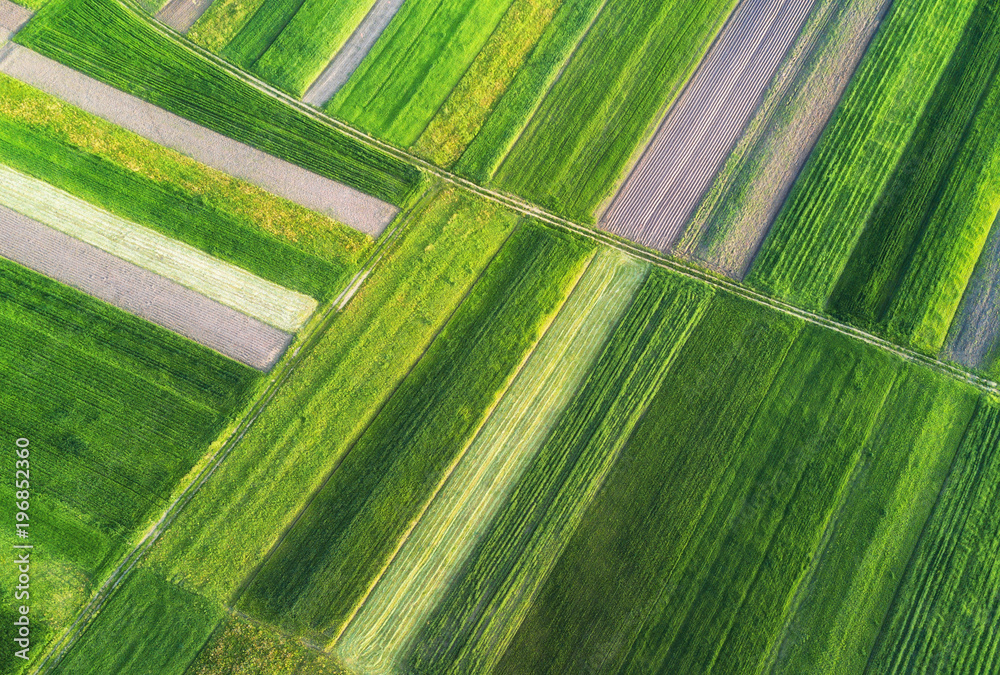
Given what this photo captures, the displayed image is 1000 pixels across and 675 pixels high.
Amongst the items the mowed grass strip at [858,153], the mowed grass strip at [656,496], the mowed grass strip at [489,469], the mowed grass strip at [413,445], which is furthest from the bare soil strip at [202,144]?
the mowed grass strip at [858,153]

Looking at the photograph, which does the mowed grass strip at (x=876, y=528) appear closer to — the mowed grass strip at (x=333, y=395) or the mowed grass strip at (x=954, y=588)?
the mowed grass strip at (x=954, y=588)

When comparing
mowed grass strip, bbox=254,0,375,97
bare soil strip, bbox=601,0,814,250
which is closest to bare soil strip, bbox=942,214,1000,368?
bare soil strip, bbox=601,0,814,250

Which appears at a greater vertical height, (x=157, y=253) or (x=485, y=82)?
(x=485, y=82)

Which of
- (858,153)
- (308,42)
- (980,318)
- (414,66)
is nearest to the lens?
(980,318)

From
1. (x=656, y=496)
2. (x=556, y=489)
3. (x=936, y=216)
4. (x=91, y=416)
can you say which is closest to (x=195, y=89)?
(x=91, y=416)

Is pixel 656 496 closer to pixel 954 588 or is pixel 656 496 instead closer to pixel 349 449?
pixel 954 588

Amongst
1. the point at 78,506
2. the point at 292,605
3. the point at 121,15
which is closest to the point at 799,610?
the point at 292,605

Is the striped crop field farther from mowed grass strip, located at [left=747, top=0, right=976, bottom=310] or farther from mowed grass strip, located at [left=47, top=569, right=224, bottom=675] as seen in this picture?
mowed grass strip, located at [left=47, top=569, right=224, bottom=675]
